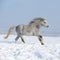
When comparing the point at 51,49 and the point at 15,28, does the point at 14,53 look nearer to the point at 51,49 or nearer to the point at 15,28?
the point at 51,49

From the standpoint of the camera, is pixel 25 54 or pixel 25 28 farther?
pixel 25 28

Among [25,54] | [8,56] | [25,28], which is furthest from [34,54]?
[25,28]

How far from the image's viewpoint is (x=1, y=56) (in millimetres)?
8398

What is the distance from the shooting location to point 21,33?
12.5 metres

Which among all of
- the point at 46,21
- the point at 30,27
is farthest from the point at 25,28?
the point at 46,21

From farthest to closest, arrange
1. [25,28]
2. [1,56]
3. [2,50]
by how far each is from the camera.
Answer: [25,28] < [2,50] < [1,56]

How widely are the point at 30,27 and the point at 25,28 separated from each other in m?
0.24

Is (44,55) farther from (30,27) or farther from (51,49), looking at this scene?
(30,27)

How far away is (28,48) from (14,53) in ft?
3.12

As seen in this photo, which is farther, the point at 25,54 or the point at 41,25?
the point at 41,25

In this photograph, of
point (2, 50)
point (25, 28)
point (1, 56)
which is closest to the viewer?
point (1, 56)

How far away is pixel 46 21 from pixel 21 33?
1299 mm

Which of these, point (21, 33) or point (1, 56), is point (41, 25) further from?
point (1, 56)

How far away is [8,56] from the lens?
8.43m
